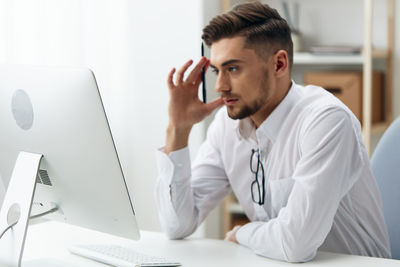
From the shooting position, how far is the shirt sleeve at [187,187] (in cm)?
173

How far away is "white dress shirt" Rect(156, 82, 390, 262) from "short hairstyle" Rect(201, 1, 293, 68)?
14 cm

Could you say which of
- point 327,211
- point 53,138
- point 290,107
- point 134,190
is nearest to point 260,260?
point 327,211

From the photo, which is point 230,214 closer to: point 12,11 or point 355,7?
point 355,7

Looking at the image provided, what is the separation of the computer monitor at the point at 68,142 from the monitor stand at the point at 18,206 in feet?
0.10

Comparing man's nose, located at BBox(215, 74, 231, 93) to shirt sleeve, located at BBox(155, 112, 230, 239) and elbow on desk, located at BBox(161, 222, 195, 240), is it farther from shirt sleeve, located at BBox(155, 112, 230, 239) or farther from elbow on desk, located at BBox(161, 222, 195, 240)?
elbow on desk, located at BBox(161, 222, 195, 240)

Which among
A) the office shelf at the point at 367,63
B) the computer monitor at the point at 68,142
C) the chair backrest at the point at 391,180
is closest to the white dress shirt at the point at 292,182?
the chair backrest at the point at 391,180

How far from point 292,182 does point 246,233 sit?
181mm

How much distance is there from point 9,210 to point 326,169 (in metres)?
0.72

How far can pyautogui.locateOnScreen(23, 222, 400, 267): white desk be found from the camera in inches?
56.6

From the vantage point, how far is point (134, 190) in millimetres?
3156

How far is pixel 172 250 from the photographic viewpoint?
62.1 inches

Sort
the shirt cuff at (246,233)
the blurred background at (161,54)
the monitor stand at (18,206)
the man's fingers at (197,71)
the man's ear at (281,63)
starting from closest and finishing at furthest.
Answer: the monitor stand at (18,206)
the shirt cuff at (246,233)
the man's ear at (281,63)
the man's fingers at (197,71)
the blurred background at (161,54)

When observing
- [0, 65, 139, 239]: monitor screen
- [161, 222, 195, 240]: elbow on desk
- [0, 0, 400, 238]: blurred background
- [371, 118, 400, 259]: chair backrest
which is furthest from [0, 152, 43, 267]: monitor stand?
[0, 0, 400, 238]: blurred background

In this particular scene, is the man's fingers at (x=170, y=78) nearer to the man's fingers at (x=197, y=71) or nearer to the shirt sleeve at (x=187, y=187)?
the man's fingers at (x=197, y=71)
